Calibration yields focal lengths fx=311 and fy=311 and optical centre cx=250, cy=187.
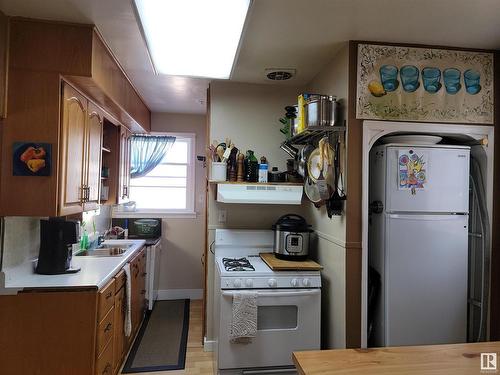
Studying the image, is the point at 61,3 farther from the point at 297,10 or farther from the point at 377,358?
the point at 377,358

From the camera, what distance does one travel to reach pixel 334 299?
221cm

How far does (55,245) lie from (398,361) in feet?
6.59

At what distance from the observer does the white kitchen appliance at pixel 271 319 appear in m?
2.15

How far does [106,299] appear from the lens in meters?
1.93

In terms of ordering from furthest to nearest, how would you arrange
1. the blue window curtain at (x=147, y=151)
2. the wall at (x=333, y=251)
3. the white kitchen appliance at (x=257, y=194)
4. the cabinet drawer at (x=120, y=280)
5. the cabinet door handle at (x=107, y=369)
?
the blue window curtain at (x=147, y=151) → the white kitchen appliance at (x=257, y=194) → the cabinet drawer at (x=120, y=280) → the wall at (x=333, y=251) → the cabinet door handle at (x=107, y=369)

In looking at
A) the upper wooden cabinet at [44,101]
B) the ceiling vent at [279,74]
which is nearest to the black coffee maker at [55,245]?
the upper wooden cabinet at [44,101]

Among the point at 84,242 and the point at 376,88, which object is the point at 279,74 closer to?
the point at 376,88

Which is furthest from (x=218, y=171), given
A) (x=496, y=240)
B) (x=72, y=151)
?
(x=496, y=240)

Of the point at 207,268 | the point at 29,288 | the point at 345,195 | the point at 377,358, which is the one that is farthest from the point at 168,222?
the point at 377,358

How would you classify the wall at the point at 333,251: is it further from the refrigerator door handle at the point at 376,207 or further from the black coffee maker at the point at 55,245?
the black coffee maker at the point at 55,245

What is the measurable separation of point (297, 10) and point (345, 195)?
1137mm

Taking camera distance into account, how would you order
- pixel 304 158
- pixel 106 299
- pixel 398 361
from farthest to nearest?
pixel 304 158
pixel 106 299
pixel 398 361

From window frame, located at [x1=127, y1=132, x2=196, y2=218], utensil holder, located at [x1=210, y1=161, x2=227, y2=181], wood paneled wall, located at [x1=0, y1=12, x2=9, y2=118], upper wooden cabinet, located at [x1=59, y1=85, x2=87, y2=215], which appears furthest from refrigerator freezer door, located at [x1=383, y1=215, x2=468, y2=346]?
window frame, located at [x1=127, y1=132, x2=196, y2=218]

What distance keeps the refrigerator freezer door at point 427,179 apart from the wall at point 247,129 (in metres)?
1.09
